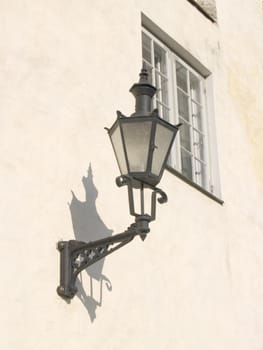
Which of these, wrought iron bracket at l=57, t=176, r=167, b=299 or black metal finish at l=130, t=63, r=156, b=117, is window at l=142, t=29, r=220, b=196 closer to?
black metal finish at l=130, t=63, r=156, b=117

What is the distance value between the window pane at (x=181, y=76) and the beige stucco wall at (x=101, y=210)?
8.8 inches

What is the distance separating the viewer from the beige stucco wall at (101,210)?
4.82m

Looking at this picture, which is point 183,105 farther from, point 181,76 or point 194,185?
point 194,185

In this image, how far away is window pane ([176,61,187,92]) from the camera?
7.47 meters

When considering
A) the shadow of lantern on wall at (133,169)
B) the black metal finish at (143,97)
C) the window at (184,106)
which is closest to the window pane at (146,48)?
the window at (184,106)

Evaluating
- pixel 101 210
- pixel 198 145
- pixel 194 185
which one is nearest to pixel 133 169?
pixel 101 210

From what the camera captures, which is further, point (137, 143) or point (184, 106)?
point (184, 106)

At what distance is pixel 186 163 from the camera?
7.16 metres

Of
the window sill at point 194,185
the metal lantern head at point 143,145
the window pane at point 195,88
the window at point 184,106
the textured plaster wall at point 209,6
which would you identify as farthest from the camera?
the textured plaster wall at point 209,6

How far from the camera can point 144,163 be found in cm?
472

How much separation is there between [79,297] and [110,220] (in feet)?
2.26

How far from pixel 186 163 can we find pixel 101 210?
1.80 meters

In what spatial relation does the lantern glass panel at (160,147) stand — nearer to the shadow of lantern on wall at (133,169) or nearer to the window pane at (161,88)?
the shadow of lantern on wall at (133,169)

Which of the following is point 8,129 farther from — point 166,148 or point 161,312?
point 161,312
